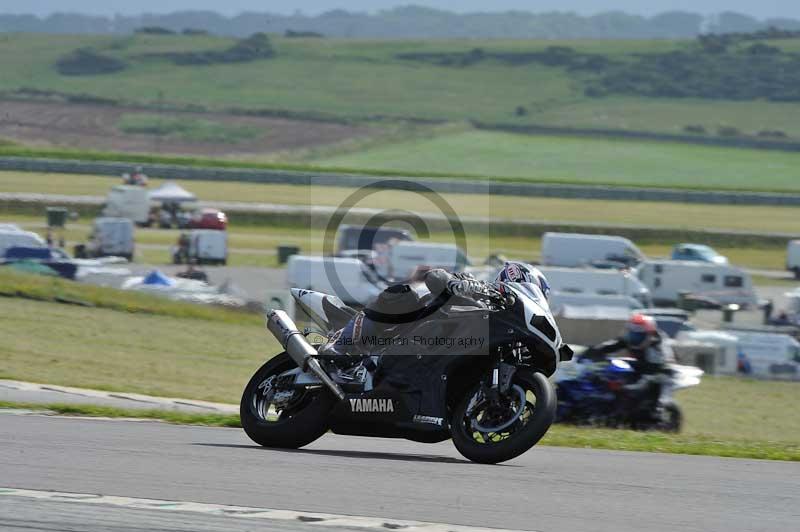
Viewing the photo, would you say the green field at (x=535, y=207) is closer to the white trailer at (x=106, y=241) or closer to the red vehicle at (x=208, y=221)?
the red vehicle at (x=208, y=221)

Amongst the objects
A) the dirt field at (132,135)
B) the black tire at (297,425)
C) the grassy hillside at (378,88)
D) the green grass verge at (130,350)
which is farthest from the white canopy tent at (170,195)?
the black tire at (297,425)

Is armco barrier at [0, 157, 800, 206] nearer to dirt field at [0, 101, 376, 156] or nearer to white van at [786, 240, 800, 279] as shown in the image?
dirt field at [0, 101, 376, 156]

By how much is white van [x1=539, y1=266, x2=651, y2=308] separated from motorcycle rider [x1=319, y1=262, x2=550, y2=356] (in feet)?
69.5

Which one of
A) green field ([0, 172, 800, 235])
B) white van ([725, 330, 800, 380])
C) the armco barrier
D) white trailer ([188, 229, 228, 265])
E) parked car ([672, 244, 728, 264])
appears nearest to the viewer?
white van ([725, 330, 800, 380])

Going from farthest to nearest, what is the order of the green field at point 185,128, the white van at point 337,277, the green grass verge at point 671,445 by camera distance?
the green field at point 185,128 < the white van at point 337,277 < the green grass verge at point 671,445

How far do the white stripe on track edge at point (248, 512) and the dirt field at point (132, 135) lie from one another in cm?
2506

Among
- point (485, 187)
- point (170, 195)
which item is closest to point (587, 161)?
point (485, 187)

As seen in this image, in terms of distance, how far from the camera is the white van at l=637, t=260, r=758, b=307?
31688 mm

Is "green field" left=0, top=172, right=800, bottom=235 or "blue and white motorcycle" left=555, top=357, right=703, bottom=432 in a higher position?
"blue and white motorcycle" left=555, top=357, right=703, bottom=432

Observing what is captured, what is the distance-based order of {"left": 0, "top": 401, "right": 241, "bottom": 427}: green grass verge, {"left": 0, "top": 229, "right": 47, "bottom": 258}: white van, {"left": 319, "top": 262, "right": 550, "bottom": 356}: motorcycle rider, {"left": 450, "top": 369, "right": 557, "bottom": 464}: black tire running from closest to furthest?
{"left": 450, "top": 369, "right": 557, "bottom": 464}: black tire → {"left": 319, "top": 262, "right": 550, "bottom": 356}: motorcycle rider → {"left": 0, "top": 401, "right": 241, "bottom": 427}: green grass verge → {"left": 0, "top": 229, "right": 47, "bottom": 258}: white van

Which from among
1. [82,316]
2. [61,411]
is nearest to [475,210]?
[82,316]

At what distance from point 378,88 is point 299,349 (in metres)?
90.3

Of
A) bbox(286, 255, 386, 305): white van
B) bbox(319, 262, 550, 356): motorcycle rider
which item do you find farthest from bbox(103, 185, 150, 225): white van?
bbox(319, 262, 550, 356): motorcycle rider

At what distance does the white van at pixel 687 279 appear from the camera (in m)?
31.7
